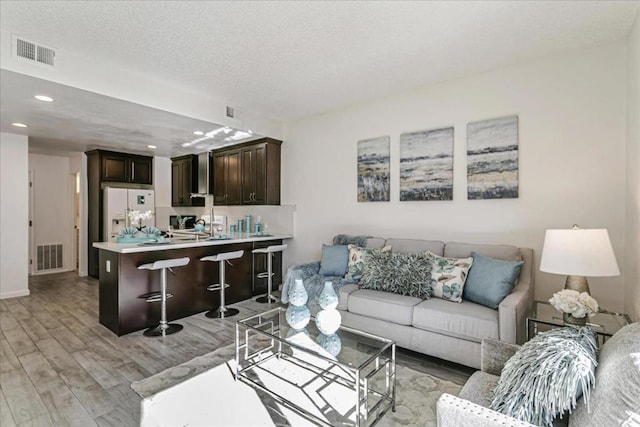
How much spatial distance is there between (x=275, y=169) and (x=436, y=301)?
10.9 feet

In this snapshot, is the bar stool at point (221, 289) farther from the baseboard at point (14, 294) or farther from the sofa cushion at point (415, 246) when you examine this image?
the baseboard at point (14, 294)

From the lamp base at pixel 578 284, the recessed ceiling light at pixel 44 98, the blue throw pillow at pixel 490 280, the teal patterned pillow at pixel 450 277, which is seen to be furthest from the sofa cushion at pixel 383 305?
the recessed ceiling light at pixel 44 98

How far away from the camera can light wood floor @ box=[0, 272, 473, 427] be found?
2096 mm

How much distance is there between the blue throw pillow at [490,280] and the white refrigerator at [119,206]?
553 centimetres

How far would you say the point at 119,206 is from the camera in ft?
19.9

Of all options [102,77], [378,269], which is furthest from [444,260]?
[102,77]

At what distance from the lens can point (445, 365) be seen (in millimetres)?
2725

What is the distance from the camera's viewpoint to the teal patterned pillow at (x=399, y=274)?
2.99 m

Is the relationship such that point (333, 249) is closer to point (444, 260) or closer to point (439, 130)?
point (444, 260)

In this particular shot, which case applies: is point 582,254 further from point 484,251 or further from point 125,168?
point 125,168

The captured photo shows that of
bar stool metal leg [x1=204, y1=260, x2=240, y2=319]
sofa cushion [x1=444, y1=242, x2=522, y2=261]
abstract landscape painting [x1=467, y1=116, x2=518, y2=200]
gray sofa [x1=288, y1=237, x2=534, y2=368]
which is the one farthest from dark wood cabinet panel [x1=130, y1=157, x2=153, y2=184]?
abstract landscape painting [x1=467, y1=116, x2=518, y2=200]

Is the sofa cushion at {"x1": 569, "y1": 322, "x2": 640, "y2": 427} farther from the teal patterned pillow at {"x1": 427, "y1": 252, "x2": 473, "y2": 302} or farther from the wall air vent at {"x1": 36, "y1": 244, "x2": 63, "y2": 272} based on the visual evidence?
the wall air vent at {"x1": 36, "y1": 244, "x2": 63, "y2": 272}

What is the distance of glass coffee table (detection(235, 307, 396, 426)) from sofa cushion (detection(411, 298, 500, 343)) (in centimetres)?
48

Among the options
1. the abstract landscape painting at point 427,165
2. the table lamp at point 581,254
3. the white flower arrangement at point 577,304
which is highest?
the abstract landscape painting at point 427,165
